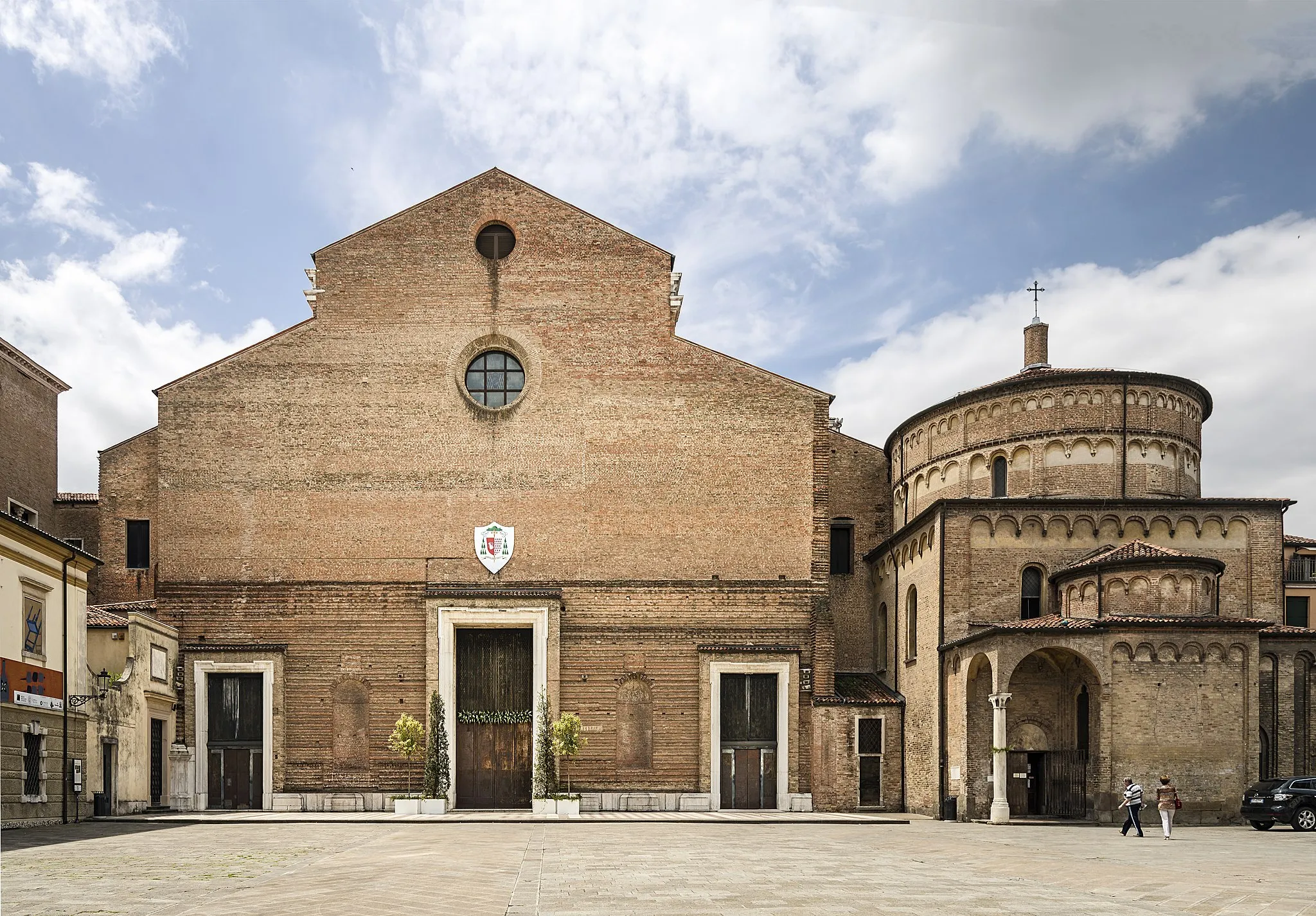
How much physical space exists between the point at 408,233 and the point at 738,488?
462 inches

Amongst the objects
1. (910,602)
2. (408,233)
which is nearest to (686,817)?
(910,602)

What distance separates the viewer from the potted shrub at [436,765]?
31.0m

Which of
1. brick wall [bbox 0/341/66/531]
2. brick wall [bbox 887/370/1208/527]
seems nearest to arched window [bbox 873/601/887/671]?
brick wall [bbox 887/370/1208/527]

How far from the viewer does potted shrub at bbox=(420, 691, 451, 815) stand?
3102 centimetres

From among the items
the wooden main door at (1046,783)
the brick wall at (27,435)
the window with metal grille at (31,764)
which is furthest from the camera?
the brick wall at (27,435)

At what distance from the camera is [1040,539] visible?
111 feet

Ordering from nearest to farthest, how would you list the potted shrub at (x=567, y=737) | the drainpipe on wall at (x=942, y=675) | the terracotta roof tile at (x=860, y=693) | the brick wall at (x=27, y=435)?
the potted shrub at (x=567, y=737), the drainpipe on wall at (x=942, y=675), the terracotta roof tile at (x=860, y=693), the brick wall at (x=27, y=435)

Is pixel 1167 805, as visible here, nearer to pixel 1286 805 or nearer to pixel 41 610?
pixel 1286 805

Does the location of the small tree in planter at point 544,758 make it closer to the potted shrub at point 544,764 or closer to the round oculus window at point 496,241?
the potted shrub at point 544,764

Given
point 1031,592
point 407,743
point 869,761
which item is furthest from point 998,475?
point 407,743

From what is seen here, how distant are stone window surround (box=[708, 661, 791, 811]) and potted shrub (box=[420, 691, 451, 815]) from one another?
272 inches

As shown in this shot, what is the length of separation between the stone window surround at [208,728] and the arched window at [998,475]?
70.9 ft

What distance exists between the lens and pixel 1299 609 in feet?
177

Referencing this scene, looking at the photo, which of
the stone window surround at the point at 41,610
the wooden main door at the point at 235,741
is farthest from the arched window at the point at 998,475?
the stone window surround at the point at 41,610
